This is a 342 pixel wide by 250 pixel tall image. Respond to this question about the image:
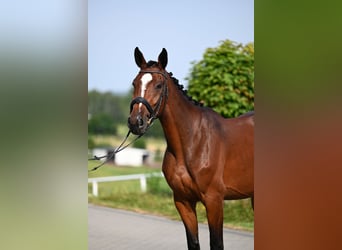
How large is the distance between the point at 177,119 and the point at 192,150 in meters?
0.19

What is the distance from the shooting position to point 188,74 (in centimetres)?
441

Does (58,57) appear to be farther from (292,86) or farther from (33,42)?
(292,86)

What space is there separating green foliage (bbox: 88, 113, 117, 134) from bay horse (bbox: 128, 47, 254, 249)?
2.19m

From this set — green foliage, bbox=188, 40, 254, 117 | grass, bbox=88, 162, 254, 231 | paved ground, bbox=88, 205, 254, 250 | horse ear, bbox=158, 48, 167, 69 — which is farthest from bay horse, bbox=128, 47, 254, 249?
grass, bbox=88, 162, 254, 231

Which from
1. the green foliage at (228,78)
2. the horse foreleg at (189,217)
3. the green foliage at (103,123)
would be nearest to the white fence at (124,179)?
the green foliage at (103,123)

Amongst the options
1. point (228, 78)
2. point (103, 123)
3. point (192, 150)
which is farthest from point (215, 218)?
point (103, 123)

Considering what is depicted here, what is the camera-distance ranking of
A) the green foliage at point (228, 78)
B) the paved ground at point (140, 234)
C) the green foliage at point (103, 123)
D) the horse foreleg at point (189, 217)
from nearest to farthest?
the horse foreleg at point (189, 217) < the paved ground at point (140, 234) < the green foliage at point (228, 78) < the green foliage at point (103, 123)

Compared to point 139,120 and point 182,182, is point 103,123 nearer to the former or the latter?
point 182,182

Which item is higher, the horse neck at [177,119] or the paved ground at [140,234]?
the horse neck at [177,119]

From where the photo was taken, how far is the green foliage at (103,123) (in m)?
4.80

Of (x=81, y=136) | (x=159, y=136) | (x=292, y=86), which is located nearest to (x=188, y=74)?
(x=159, y=136)

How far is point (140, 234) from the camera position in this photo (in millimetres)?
4098

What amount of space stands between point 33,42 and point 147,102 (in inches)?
25.1

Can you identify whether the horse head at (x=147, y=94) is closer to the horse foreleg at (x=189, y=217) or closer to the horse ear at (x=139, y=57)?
the horse ear at (x=139, y=57)
